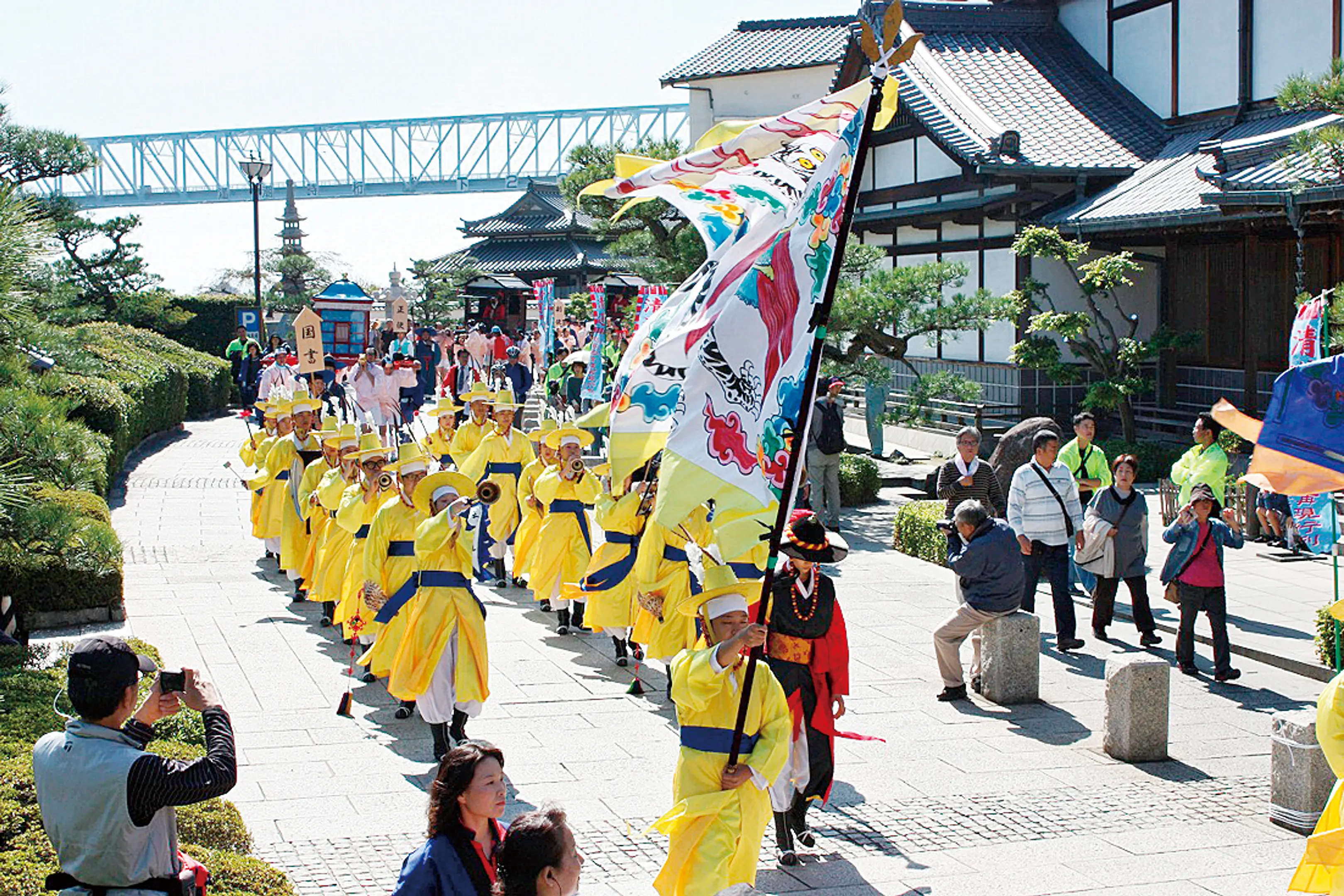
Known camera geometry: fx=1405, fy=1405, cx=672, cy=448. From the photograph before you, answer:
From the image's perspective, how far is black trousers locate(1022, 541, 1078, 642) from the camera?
10.9 m

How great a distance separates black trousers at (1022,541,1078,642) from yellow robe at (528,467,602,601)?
11.4 ft

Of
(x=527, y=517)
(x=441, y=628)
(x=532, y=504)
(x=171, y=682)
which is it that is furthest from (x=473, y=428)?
(x=171, y=682)

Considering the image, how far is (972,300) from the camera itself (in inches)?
702

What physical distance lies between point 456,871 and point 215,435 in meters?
23.8

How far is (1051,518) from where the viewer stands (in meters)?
11.0

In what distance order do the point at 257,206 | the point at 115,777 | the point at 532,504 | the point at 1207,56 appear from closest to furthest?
the point at 115,777 → the point at 532,504 → the point at 1207,56 → the point at 257,206

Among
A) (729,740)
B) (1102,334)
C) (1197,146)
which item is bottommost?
(729,740)

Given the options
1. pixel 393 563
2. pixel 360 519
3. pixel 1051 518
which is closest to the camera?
pixel 393 563

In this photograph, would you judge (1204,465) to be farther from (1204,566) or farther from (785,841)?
(785,841)

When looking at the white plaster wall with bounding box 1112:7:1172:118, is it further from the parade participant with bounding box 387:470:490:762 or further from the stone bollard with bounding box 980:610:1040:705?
the parade participant with bounding box 387:470:490:762

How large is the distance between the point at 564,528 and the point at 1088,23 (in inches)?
646

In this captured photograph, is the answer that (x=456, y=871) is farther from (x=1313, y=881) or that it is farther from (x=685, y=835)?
(x=1313, y=881)

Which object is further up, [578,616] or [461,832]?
[461,832]


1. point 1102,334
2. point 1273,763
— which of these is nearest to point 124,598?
point 1273,763
